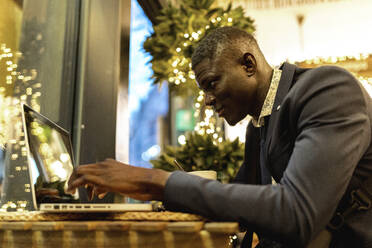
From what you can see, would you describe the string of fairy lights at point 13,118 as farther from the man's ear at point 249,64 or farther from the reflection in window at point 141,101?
the reflection in window at point 141,101

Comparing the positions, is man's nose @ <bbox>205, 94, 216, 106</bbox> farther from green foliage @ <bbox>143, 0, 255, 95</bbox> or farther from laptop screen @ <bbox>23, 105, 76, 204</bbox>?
green foliage @ <bbox>143, 0, 255, 95</bbox>

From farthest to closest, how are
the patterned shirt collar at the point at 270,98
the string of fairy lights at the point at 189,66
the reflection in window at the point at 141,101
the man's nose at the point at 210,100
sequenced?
the reflection in window at the point at 141,101 < the string of fairy lights at the point at 189,66 < the man's nose at the point at 210,100 < the patterned shirt collar at the point at 270,98

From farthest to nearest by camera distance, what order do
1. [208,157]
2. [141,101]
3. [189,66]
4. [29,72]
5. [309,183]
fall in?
[141,101] < [189,66] < [208,157] < [29,72] < [309,183]

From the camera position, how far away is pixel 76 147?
4.63 ft

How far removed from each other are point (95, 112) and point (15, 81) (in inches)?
16.0

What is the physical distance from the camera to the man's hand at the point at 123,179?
0.65 meters

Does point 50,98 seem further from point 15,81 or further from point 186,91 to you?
point 186,91

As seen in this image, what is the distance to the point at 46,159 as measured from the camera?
0.86 metres

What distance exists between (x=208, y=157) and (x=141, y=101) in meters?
0.90

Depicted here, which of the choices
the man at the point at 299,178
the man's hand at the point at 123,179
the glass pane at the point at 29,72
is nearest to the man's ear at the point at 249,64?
the man at the point at 299,178

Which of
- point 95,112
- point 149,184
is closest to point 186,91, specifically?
point 95,112

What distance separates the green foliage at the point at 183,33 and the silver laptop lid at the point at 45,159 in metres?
1.14

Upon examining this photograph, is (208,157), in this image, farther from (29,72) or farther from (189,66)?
(29,72)

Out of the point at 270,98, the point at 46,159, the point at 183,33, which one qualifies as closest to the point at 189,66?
the point at 183,33
